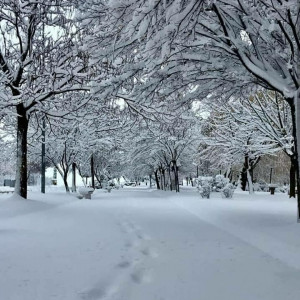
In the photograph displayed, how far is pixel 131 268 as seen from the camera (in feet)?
17.4

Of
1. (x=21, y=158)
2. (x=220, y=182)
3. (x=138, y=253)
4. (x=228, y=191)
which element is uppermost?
(x=21, y=158)

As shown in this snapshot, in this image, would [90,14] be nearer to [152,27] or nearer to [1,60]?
[152,27]

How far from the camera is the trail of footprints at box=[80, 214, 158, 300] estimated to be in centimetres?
416

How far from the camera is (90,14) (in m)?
9.45

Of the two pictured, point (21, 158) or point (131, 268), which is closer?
point (131, 268)

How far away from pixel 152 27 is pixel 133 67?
275 cm

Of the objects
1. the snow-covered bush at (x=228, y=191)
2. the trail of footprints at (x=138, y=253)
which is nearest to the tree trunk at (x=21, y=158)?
the trail of footprints at (x=138, y=253)

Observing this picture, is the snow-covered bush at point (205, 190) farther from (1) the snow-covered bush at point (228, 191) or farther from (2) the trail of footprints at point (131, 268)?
(2) the trail of footprints at point (131, 268)

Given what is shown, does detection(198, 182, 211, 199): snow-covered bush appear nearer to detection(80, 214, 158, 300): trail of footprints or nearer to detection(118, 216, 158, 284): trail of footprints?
detection(118, 216, 158, 284): trail of footprints

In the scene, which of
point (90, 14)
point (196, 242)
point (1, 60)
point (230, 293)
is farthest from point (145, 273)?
point (1, 60)

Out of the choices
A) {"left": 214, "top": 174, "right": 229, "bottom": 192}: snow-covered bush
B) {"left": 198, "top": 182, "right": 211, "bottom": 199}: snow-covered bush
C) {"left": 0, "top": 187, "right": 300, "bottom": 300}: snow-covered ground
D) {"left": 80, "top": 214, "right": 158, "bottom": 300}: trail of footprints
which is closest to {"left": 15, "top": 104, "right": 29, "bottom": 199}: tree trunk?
{"left": 0, "top": 187, "right": 300, "bottom": 300}: snow-covered ground

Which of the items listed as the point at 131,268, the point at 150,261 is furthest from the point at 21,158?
the point at 131,268

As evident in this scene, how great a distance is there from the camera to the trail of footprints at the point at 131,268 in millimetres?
4160

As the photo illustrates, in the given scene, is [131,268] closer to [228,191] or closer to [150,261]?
[150,261]
